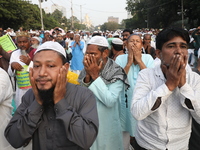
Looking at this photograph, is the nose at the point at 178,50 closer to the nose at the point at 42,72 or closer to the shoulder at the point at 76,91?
the shoulder at the point at 76,91

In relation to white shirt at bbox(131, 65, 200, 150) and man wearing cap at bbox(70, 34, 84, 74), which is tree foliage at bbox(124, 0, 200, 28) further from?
white shirt at bbox(131, 65, 200, 150)

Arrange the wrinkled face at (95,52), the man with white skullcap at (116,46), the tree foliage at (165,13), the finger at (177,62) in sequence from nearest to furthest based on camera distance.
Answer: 1. the finger at (177,62)
2. the wrinkled face at (95,52)
3. the man with white skullcap at (116,46)
4. the tree foliage at (165,13)

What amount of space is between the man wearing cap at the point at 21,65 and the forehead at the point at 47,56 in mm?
1869

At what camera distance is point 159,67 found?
5.69 feet

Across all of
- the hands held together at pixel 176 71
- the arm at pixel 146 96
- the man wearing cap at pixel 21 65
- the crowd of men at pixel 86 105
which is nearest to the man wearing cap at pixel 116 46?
the man wearing cap at pixel 21 65

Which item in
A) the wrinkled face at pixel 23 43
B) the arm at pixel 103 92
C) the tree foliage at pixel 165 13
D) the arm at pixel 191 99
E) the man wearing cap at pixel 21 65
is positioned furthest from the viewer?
the tree foliage at pixel 165 13

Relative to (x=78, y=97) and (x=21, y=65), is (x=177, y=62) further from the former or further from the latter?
(x=21, y=65)

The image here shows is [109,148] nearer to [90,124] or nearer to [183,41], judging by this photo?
[90,124]

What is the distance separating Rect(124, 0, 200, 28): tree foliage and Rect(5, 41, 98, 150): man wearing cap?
1223 inches

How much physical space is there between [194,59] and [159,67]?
8084mm

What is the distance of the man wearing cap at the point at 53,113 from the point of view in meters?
1.39

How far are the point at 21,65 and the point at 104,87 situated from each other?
2.00m

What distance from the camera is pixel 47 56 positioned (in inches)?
60.5

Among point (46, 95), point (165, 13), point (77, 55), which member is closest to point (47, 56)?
point (46, 95)
